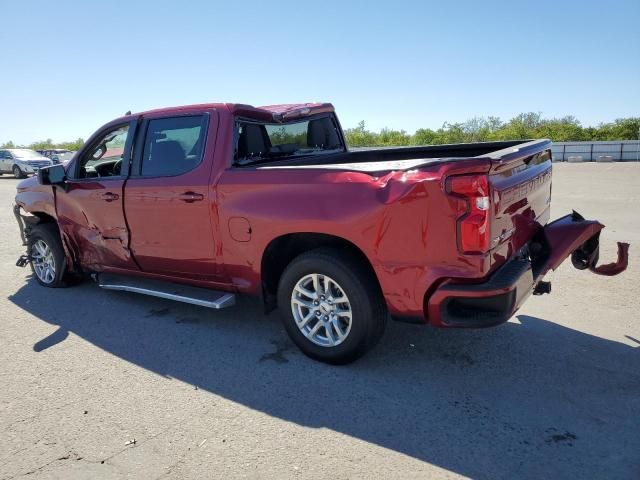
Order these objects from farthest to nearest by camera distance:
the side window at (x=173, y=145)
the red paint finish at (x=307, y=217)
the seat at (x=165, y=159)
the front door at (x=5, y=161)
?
the front door at (x=5, y=161)
the seat at (x=165, y=159)
the side window at (x=173, y=145)
the red paint finish at (x=307, y=217)

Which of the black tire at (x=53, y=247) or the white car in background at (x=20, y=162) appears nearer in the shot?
the black tire at (x=53, y=247)

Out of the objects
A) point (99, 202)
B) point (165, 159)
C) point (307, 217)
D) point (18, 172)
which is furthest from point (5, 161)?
point (307, 217)

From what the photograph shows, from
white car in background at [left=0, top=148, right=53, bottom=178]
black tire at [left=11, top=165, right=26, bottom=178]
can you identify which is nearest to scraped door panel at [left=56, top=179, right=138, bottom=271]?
white car in background at [left=0, top=148, right=53, bottom=178]

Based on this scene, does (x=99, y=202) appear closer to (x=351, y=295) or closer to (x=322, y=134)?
(x=322, y=134)

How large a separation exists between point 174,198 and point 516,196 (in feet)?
8.99

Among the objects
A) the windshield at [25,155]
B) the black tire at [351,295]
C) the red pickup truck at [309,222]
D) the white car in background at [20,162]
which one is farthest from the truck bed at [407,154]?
the windshield at [25,155]

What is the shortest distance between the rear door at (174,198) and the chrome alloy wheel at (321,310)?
91cm

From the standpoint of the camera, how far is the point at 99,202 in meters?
4.93

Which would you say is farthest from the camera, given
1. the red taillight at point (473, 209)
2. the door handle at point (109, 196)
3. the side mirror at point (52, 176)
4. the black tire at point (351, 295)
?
the side mirror at point (52, 176)

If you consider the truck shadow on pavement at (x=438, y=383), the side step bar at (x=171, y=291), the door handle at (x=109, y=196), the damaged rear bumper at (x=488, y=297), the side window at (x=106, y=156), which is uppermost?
the side window at (x=106, y=156)

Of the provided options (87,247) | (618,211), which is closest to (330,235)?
(87,247)

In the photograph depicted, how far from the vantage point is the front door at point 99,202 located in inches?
189

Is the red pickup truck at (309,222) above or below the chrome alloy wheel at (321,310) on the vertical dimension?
above

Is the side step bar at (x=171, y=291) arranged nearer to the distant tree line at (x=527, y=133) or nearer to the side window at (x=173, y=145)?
the side window at (x=173, y=145)
